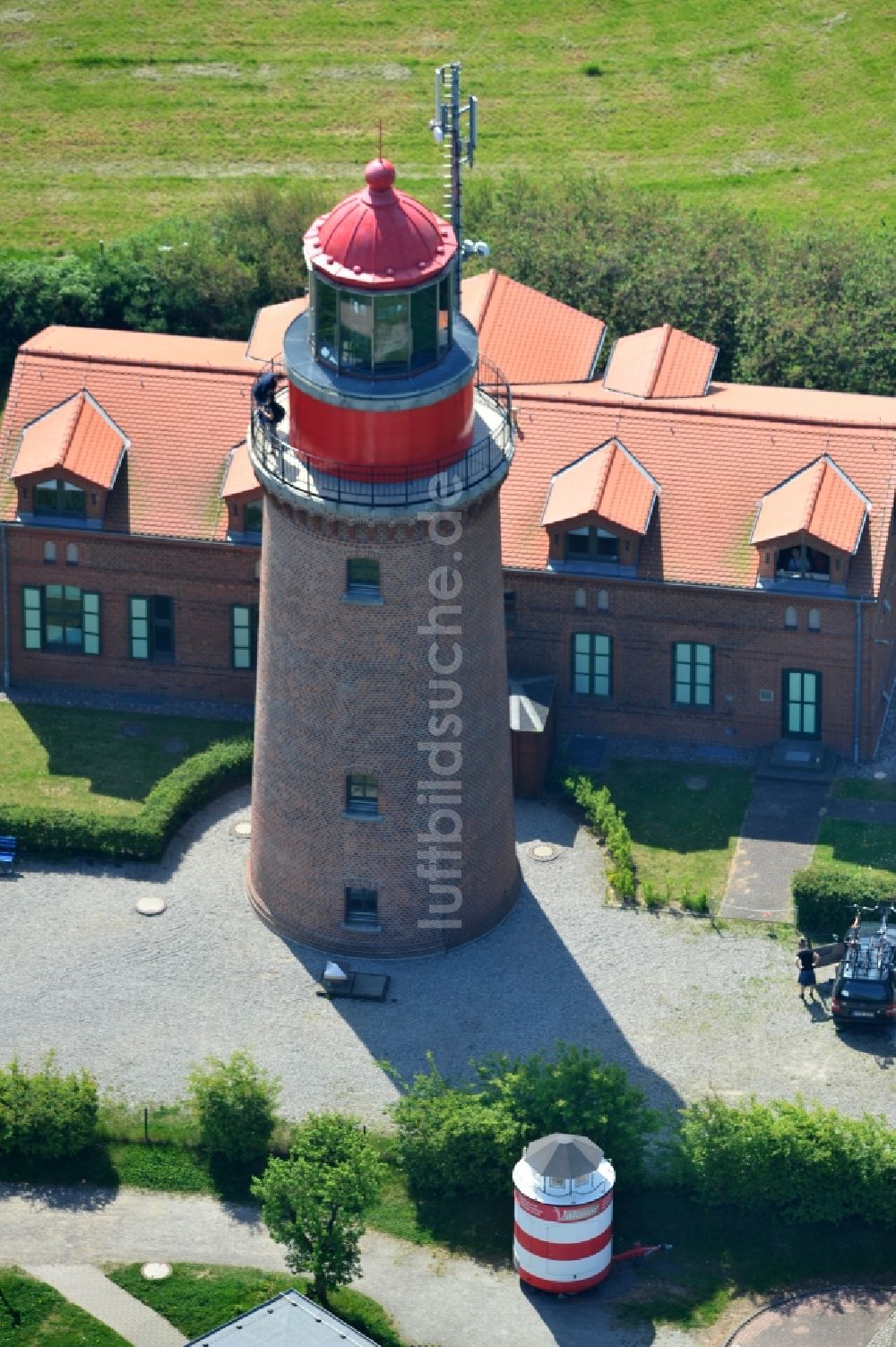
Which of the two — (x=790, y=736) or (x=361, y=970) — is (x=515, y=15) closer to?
(x=790, y=736)

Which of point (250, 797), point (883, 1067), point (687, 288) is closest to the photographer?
point (883, 1067)

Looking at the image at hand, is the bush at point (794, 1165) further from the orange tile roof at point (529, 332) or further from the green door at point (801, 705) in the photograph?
the orange tile roof at point (529, 332)

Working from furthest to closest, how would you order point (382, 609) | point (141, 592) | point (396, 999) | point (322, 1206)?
1. point (141, 592)
2. point (396, 999)
3. point (382, 609)
4. point (322, 1206)

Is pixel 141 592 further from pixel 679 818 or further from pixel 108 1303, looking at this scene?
pixel 108 1303

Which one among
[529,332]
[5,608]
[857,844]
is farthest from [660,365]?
[5,608]

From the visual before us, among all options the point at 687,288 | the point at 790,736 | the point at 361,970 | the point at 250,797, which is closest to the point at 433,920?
the point at 361,970

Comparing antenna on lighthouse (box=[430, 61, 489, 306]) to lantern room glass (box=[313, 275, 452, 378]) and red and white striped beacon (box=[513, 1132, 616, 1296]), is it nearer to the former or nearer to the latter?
lantern room glass (box=[313, 275, 452, 378])

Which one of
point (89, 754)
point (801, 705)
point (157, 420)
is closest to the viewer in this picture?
point (801, 705)
